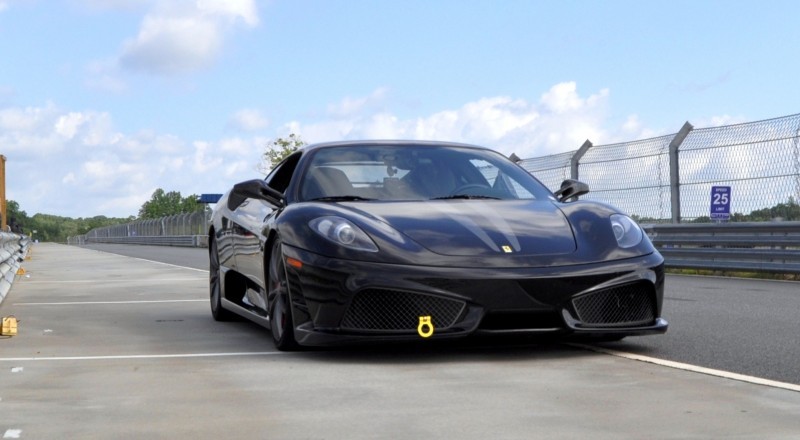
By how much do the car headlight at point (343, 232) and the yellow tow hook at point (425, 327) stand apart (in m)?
0.42

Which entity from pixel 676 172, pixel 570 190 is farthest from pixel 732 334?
pixel 676 172

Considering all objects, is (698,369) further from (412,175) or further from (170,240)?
(170,240)

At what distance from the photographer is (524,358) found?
578cm

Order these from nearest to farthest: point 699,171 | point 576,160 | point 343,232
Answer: point 343,232
point 699,171
point 576,160

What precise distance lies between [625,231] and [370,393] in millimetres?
1947

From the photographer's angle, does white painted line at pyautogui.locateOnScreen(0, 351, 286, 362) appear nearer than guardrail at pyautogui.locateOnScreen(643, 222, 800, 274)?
Yes

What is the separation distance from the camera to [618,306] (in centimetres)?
580

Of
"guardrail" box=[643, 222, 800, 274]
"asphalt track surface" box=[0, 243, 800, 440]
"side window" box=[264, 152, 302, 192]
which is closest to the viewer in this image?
"asphalt track surface" box=[0, 243, 800, 440]

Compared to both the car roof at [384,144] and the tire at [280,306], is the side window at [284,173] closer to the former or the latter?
the car roof at [384,144]

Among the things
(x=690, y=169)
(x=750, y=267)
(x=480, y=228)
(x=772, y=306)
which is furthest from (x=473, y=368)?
(x=690, y=169)

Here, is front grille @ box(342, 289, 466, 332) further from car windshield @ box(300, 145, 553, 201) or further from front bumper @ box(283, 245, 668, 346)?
car windshield @ box(300, 145, 553, 201)

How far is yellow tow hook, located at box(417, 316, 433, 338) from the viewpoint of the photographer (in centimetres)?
552

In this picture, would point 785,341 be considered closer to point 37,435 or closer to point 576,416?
point 576,416

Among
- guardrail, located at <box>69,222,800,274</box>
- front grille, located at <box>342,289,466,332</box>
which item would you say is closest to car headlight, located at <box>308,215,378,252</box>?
front grille, located at <box>342,289,466,332</box>
